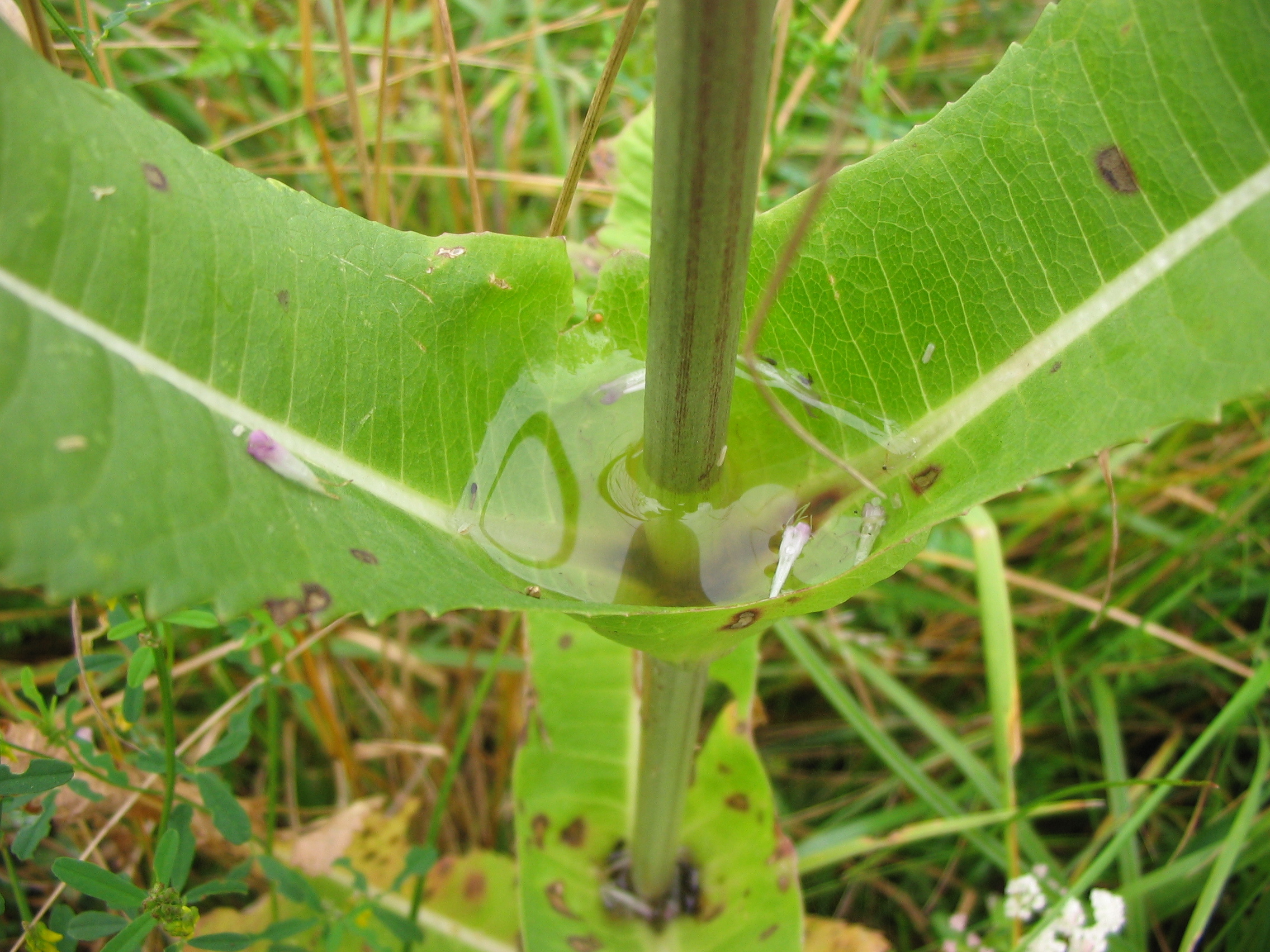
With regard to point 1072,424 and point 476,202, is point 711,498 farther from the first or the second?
point 476,202

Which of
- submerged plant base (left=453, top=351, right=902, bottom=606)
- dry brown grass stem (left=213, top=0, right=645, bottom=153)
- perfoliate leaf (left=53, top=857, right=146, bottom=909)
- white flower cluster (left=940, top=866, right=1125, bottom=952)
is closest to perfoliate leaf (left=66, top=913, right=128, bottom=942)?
perfoliate leaf (left=53, top=857, right=146, bottom=909)

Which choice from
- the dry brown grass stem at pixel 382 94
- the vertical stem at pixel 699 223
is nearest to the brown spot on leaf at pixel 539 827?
the vertical stem at pixel 699 223

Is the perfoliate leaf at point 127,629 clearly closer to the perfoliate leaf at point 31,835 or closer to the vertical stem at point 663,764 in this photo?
the perfoliate leaf at point 31,835

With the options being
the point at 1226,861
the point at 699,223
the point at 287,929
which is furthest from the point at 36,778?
the point at 1226,861

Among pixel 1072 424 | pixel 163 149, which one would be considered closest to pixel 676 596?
pixel 1072 424

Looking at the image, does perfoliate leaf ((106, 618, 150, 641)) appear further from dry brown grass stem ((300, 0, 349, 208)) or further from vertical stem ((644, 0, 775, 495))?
dry brown grass stem ((300, 0, 349, 208))

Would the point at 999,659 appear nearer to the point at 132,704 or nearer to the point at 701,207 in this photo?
the point at 701,207
